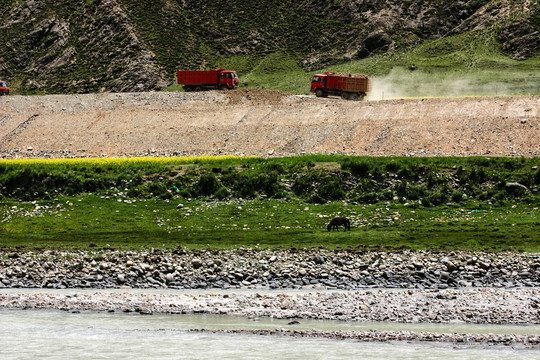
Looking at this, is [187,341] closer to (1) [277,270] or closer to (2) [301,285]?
(2) [301,285]

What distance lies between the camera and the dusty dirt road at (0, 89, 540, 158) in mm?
50500

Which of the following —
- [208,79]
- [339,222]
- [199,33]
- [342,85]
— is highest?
[199,33]

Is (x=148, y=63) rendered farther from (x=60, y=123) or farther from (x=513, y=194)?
(x=513, y=194)

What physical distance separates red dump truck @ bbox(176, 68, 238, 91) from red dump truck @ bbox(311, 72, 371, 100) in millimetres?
9846

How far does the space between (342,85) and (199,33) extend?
4336 centimetres

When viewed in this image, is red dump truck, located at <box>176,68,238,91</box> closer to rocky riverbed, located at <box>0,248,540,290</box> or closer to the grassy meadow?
the grassy meadow

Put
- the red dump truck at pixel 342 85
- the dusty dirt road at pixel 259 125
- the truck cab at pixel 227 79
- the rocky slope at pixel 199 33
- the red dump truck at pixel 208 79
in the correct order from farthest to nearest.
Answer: the rocky slope at pixel 199 33
the red dump truck at pixel 208 79
the truck cab at pixel 227 79
the red dump truck at pixel 342 85
the dusty dirt road at pixel 259 125

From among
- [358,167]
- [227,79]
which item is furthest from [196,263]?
[227,79]

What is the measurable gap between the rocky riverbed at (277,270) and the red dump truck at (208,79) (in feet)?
158

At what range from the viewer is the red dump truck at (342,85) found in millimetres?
70250

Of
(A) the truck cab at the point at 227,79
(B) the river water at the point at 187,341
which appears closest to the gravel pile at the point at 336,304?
(B) the river water at the point at 187,341

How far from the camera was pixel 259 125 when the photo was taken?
59.1 meters

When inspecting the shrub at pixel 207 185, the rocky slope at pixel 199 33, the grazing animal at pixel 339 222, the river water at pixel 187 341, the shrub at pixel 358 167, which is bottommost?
the river water at pixel 187 341

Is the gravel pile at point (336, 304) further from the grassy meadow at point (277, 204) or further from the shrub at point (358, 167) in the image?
the shrub at point (358, 167)
